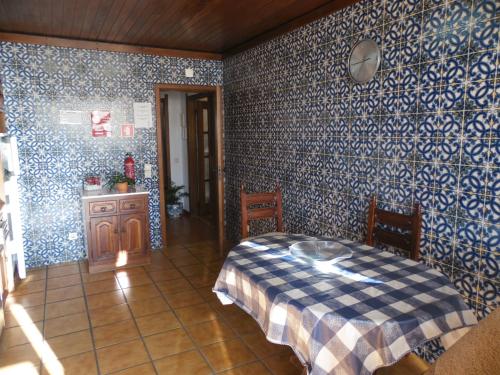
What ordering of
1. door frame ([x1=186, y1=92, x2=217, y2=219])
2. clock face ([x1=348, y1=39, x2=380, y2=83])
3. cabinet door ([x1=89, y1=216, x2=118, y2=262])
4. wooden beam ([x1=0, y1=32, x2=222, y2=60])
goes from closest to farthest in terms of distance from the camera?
clock face ([x1=348, y1=39, x2=380, y2=83]) → wooden beam ([x1=0, y1=32, x2=222, y2=60]) → cabinet door ([x1=89, y1=216, x2=118, y2=262]) → door frame ([x1=186, y1=92, x2=217, y2=219])

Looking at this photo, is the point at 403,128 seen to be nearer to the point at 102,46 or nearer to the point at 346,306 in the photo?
the point at 346,306

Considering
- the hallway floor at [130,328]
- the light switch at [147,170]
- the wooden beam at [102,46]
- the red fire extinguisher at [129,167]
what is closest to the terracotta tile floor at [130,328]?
the hallway floor at [130,328]

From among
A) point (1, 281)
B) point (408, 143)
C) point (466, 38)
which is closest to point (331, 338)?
point (408, 143)

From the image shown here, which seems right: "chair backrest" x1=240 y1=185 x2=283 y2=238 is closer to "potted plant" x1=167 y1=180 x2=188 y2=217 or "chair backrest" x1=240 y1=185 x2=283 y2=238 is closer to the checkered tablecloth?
the checkered tablecloth

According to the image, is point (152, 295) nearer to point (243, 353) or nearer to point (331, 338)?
point (243, 353)

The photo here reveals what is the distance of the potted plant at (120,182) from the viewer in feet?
13.6

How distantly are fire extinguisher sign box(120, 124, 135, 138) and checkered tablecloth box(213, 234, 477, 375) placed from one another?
301cm

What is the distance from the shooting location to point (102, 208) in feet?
13.1

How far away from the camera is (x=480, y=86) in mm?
2027

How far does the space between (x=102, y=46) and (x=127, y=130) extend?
3.14 feet

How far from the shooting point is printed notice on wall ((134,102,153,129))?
4578 mm

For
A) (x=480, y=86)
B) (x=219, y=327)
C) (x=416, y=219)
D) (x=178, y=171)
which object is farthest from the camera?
(x=178, y=171)

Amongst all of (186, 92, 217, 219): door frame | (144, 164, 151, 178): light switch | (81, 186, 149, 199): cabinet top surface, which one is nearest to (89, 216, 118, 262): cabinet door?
(81, 186, 149, 199): cabinet top surface

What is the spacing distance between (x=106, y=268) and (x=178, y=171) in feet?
9.91
